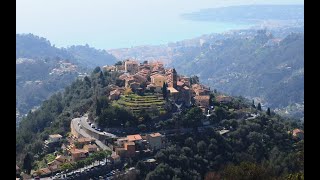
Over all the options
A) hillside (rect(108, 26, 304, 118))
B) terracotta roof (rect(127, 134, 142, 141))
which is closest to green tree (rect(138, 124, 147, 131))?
terracotta roof (rect(127, 134, 142, 141))

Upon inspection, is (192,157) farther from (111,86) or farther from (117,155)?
(111,86)

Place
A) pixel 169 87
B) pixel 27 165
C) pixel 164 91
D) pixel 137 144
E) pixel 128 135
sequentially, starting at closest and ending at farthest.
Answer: pixel 27 165, pixel 137 144, pixel 128 135, pixel 164 91, pixel 169 87

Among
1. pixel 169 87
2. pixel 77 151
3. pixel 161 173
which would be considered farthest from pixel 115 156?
pixel 169 87

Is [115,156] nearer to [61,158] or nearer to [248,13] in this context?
[61,158]

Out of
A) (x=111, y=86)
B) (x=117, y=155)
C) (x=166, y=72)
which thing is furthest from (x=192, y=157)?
(x=166, y=72)

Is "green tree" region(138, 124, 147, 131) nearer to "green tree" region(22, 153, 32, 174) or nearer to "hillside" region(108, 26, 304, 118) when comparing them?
"green tree" region(22, 153, 32, 174)

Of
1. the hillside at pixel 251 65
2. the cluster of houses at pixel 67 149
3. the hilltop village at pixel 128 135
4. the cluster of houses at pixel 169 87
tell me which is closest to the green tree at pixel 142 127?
the hilltop village at pixel 128 135

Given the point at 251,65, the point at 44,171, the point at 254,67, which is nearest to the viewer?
the point at 44,171
